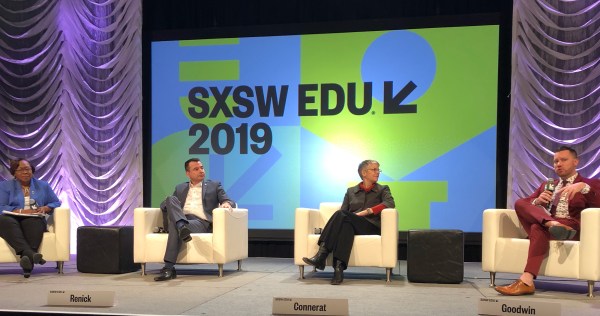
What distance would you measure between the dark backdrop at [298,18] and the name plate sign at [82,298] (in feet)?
10.2

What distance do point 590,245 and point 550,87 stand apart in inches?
93.4

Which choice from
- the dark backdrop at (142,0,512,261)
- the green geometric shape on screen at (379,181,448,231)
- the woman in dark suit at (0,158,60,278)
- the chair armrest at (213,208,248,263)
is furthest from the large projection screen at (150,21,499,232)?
the woman in dark suit at (0,158,60,278)

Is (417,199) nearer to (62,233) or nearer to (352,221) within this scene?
(352,221)

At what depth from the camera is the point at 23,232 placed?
194 inches

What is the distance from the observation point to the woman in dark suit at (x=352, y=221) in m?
4.54

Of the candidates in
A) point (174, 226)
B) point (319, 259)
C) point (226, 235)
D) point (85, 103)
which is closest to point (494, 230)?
point (319, 259)

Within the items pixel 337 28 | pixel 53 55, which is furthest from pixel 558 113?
pixel 53 55

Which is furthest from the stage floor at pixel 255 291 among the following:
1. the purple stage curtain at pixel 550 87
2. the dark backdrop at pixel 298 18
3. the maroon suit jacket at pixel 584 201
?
the purple stage curtain at pixel 550 87

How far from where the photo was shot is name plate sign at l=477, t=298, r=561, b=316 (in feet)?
9.92

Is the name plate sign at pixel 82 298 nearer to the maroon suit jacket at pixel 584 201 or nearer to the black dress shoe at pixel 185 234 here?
the black dress shoe at pixel 185 234

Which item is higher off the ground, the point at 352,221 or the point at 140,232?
the point at 352,221

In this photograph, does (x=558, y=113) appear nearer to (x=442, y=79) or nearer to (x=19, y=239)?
(x=442, y=79)

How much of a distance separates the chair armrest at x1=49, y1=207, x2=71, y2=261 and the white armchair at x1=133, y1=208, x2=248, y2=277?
1.82 feet

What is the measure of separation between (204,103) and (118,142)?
1.07 metres
